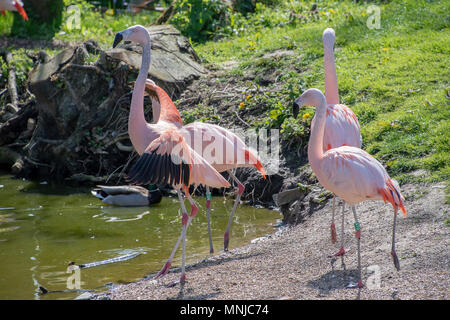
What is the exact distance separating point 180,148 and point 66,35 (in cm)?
868

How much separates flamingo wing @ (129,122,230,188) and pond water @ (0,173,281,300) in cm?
115

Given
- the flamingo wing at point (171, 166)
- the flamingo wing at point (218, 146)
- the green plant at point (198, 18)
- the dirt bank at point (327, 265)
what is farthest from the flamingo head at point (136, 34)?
the green plant at point (198, 18)

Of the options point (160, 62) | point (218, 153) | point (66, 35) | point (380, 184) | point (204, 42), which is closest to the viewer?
point (380, 184)

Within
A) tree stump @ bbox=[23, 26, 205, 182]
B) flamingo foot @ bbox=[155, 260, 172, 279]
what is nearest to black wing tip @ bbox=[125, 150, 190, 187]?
flamingo foot @ bbox=[155, 260, 172, 279]

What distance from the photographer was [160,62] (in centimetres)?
909

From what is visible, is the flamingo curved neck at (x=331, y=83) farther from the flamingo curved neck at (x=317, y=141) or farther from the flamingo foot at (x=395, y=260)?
the flamingo foot at (x=395, y=260)

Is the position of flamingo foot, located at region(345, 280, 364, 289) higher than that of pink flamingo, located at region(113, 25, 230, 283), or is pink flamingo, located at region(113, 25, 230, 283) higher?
pink flamingo, located at region(113, 25, 230, 283)

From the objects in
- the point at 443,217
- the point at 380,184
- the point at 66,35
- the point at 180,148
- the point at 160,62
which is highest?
the point at 66,35

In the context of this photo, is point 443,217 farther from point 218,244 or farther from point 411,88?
point 411,88

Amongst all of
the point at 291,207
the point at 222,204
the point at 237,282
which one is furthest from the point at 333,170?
the point at 222,204

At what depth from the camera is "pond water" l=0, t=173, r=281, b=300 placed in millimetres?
5312

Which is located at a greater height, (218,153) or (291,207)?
(218,153)

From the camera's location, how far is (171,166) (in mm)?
4660

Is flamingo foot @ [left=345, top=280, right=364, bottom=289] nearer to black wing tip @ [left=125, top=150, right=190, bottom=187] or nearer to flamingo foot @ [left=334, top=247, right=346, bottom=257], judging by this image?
flamingo foot @ [left=334, top=247, right=346, bottom=257]
